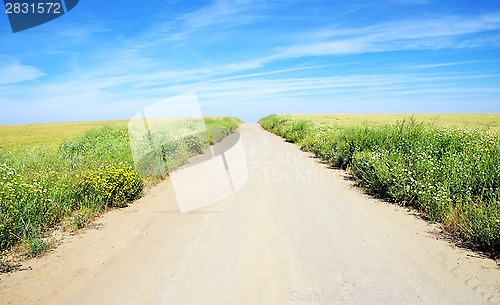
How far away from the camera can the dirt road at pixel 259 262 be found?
3.77 meters

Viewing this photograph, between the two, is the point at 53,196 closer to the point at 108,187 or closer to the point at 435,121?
the point at 108,187

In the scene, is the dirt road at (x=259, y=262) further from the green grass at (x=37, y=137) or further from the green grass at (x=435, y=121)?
the green grass at (x=37, y=137)

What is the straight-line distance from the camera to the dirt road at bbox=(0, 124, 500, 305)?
3.77m

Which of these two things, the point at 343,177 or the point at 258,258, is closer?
the point at 258,258

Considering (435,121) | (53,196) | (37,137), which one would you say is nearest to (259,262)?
(53,196)

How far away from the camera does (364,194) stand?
829 cm

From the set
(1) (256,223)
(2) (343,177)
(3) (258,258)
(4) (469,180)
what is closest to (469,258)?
(4) (469,180)

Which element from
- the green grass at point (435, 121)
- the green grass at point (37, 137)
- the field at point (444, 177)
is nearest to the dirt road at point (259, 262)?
the field at point (444, 177)

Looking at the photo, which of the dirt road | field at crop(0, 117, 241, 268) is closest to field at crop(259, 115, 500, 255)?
the dirt road

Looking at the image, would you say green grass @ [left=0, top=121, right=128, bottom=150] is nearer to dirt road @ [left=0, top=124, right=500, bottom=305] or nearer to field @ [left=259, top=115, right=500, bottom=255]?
dirt road @ [left=0, top=124, right=500, bottom=305]

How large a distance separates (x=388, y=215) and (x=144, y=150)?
8.51 meters

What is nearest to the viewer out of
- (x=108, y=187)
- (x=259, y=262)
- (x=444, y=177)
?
(x=259, y=262)

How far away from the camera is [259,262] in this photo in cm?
454

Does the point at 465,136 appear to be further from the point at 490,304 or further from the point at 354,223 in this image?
the point at 490,304
